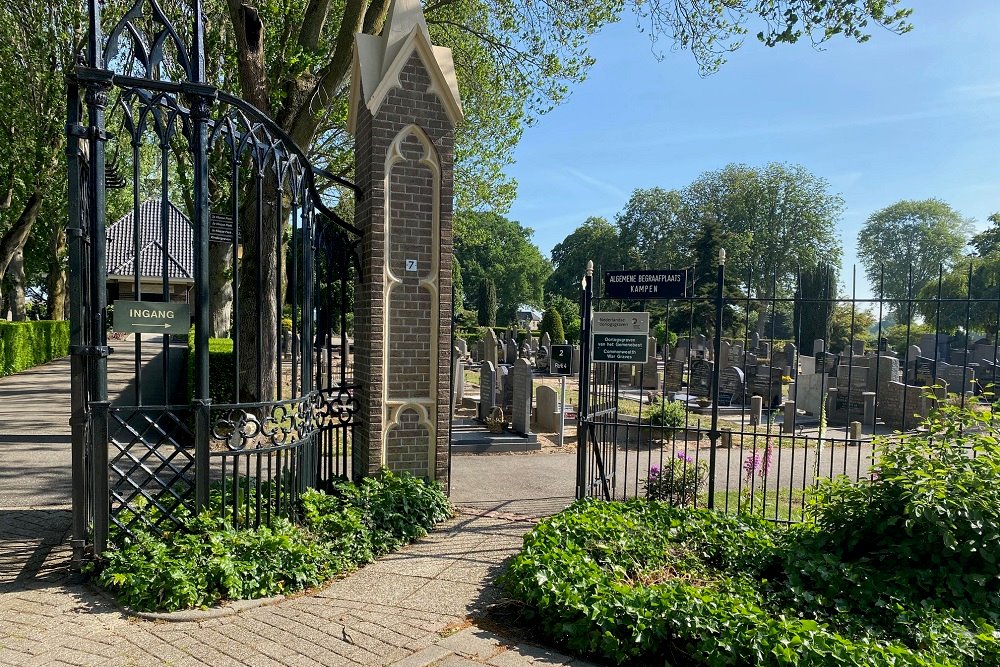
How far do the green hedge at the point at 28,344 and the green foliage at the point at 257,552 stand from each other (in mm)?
19032

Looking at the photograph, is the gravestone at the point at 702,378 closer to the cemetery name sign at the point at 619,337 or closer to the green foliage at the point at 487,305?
the cemetery name sign at the point at 619,337

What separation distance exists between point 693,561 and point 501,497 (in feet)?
10.3

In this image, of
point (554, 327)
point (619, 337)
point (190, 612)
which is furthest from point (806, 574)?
point (554, 327)

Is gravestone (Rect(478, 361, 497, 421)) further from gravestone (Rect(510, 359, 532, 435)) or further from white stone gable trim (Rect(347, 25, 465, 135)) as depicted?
white stone gable trim (Rect(347, 25, 465, 135))

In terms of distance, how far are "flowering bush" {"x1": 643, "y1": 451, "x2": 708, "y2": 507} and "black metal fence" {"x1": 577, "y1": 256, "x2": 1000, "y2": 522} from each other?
0.05ft

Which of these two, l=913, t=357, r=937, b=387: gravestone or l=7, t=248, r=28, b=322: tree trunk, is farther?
l=7, t=248, r=28, b=322: tree trunk

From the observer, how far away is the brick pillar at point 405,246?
6.17 m

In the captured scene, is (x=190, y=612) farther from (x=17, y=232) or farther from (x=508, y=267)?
(x=508, y=267)

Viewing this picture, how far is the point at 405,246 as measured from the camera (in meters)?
6.29

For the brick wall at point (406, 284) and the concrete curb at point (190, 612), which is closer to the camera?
the concrete curb at point (190, 612)

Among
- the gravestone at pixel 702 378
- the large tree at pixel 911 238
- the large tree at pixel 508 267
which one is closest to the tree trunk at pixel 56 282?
the gravestone at pixel 702 378

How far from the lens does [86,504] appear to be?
15.3ft

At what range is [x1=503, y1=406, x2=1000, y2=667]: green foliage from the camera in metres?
3.47

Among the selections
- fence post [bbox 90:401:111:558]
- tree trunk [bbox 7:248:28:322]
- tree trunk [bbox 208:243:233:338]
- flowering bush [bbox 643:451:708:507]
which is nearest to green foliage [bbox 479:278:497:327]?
tree trunk [bbox 7:248:28:322]
